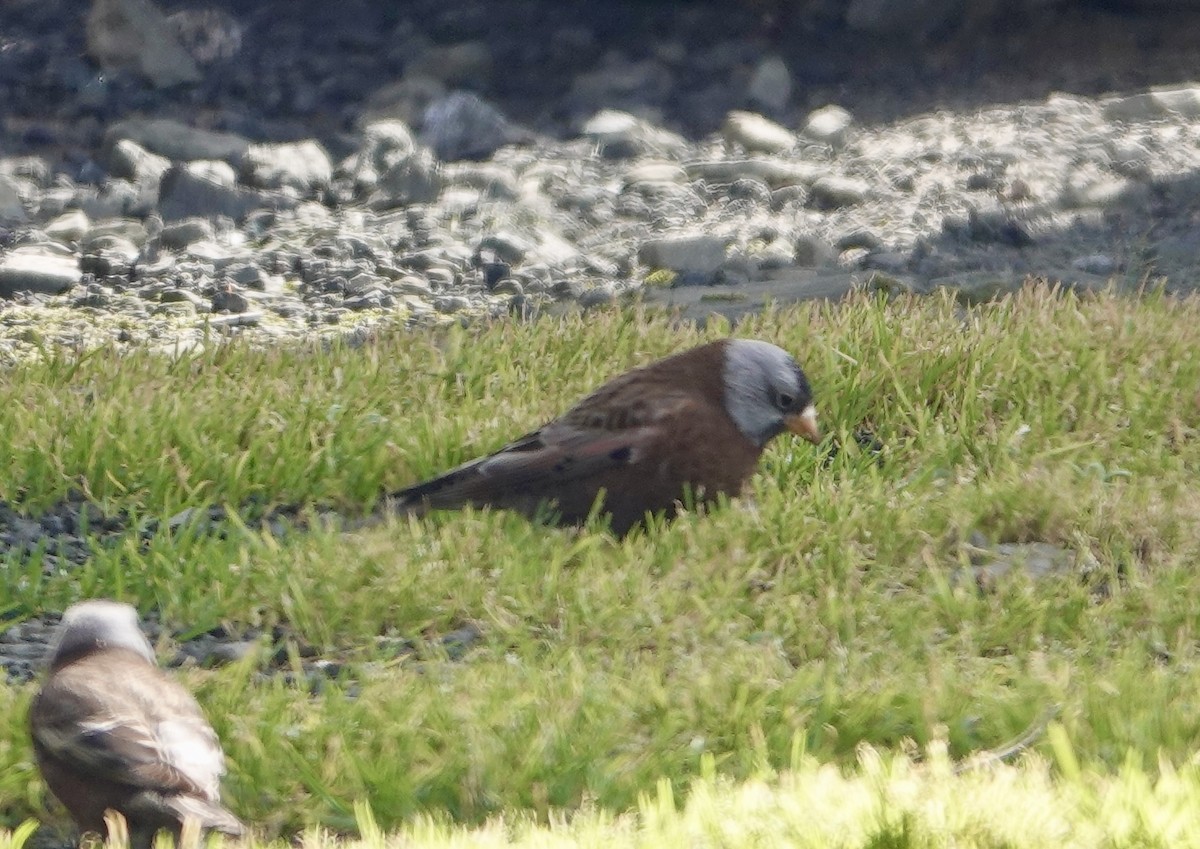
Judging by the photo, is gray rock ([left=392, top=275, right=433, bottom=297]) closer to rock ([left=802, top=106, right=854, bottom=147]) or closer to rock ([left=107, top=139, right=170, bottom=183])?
rock ([left=107, top=139, right=170, bottom=183])

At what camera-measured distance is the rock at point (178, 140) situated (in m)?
11.6

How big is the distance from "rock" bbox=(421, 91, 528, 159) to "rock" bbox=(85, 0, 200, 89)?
82.7 inches

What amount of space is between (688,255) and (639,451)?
405cm

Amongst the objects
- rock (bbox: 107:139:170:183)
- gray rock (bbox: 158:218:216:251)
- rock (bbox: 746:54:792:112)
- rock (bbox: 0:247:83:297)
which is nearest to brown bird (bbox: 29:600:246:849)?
rock (bbox: 0:247:83:297)

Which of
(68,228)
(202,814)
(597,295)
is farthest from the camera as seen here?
(68,228)

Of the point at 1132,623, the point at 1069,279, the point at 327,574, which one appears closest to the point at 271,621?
the point at 327,574

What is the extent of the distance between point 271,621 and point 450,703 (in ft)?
3.00

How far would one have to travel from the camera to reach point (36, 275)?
30.2 feet

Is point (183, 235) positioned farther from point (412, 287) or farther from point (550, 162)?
point (550, 162)

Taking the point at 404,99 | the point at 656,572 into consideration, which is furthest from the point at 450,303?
the point at 656,572

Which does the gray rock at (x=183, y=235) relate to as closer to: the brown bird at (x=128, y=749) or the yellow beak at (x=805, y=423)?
the yellow beak at (x=805, y=423)

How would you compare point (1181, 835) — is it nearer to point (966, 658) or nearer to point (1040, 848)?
point (1040, 848)

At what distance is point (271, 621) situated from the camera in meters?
4.98

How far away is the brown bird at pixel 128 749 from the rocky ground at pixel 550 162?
1.91 m
